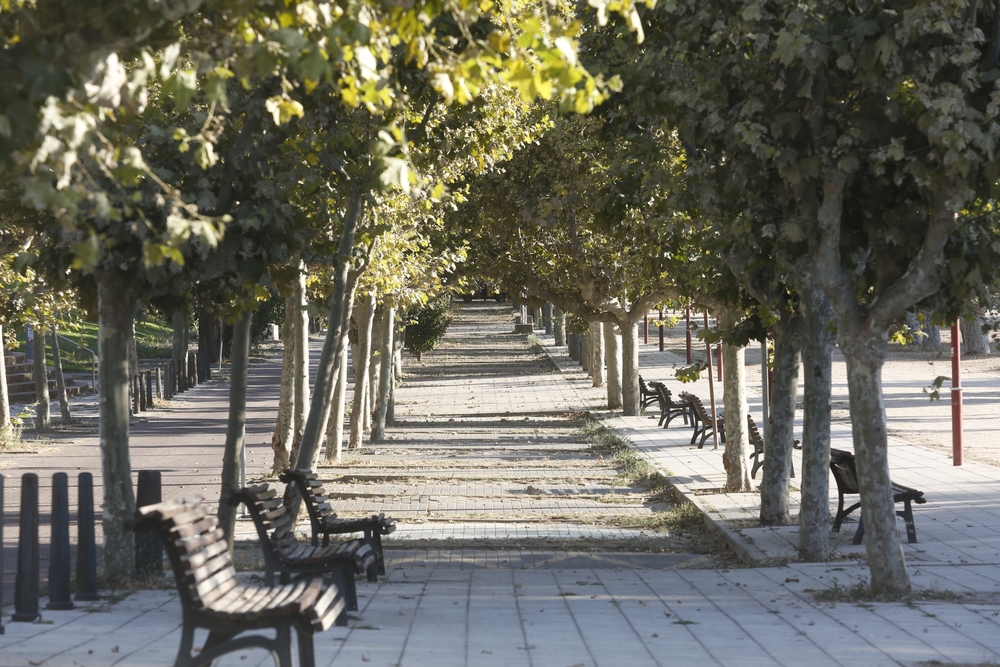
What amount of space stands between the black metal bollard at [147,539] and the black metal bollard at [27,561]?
1.25 m

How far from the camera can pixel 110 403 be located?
27.0 feet

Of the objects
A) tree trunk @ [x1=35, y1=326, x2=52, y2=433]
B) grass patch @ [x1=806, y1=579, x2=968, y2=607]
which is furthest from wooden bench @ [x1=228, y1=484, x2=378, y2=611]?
tree trunk @ [x1=35, y1=326, x2=52, y2=433]

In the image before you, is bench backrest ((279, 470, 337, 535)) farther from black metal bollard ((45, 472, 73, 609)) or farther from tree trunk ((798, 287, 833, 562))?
tree trunk ((798, 287, 833, 562))

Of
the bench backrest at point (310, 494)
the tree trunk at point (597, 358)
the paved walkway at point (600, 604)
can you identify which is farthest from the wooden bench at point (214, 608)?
the tree trunk at point (597, 358)

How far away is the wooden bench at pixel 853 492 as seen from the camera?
10102 mm

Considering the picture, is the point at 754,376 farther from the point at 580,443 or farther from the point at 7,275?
the point at 7,275

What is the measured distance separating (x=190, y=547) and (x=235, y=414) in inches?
167

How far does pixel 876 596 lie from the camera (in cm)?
793

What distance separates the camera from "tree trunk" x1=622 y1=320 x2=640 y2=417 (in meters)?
25.6

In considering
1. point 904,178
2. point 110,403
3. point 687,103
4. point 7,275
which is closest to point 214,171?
point 110,403

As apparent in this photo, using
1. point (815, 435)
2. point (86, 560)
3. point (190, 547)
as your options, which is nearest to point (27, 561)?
point (86, 560)

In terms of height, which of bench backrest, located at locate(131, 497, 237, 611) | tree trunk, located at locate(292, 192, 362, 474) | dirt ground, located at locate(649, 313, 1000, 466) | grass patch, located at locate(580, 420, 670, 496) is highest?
tree trunk, located at locate(292, 192, 362, 474)

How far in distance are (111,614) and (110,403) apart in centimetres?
171

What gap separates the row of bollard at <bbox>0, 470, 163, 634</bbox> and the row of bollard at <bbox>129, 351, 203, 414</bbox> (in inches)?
856
